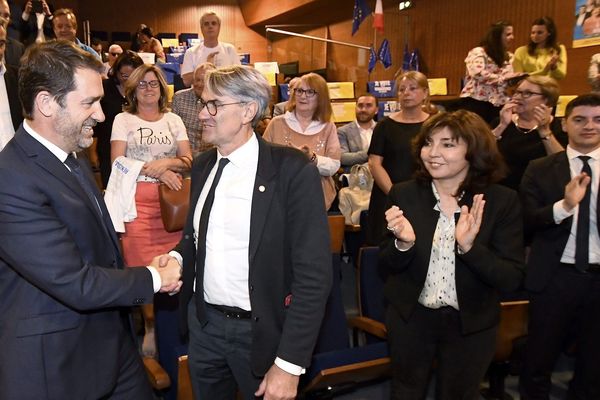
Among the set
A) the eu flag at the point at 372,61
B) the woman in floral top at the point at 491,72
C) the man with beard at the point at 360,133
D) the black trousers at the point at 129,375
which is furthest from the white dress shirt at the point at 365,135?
the eu flag at the point at 372,61

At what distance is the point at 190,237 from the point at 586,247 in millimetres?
1762

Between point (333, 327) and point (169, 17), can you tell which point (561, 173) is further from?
point (169, 17)

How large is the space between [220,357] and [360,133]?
134 inches

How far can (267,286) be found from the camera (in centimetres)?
161

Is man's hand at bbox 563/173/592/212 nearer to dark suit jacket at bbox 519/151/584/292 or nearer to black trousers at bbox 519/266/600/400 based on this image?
dark suit jacket at bbox 519/151/584/292

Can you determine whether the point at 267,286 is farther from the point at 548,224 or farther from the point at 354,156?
the point at 354,156

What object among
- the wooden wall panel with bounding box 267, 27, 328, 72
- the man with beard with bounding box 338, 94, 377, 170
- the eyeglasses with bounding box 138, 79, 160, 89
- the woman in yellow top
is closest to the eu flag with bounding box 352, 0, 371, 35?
the wooden wall panel with bounding box 267, 27, 328, 72

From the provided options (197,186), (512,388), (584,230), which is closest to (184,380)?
(197,186)

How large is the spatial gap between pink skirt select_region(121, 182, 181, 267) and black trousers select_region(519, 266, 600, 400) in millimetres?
1980

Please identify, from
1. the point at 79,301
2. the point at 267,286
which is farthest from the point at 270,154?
the point at 79,301

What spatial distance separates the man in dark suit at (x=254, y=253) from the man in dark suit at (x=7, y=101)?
145cm

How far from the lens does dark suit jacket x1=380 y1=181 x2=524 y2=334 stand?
1.92 metres

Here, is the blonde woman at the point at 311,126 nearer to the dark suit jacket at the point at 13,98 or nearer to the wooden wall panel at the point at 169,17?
the dark suit jacket at the point at 13,98

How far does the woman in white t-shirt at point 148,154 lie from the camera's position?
2885 mm
